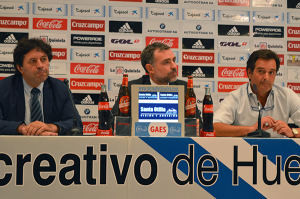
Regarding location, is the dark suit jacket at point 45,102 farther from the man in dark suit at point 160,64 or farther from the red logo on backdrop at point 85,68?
the red logo on backdrop at point 85,68

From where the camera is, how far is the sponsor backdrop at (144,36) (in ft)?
10.4

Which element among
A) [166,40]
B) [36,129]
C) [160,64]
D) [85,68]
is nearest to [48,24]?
[85,68]

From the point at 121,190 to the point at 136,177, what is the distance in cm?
8

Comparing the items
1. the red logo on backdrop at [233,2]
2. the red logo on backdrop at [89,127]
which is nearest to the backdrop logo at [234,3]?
the red logo on backdrop at [233,2]

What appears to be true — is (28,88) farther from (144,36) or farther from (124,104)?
(144,36)

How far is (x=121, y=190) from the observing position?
44.1 inches

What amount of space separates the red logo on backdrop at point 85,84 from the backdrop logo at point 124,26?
67 centimetres

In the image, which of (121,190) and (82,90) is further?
(82,90)

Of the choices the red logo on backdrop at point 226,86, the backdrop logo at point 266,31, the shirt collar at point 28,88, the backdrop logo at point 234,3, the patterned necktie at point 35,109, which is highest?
the backdrop logo at point 234,3

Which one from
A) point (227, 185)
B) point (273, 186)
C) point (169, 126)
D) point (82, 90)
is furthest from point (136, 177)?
point (82, 90)

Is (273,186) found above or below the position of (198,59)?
below

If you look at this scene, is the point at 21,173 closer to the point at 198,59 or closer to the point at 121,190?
the point at 121,190

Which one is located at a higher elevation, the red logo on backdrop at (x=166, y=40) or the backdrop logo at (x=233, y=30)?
the backdrop logo at (x=233, y=30)

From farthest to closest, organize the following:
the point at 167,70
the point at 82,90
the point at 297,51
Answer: the point at 297,51, the point at 82,90, the point at 167,70
